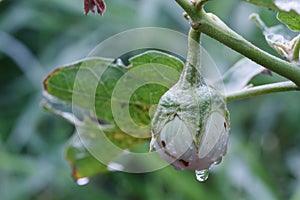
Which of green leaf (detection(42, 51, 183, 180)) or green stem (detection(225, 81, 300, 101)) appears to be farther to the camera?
green leaf (detection(42, 51, 183, 180))

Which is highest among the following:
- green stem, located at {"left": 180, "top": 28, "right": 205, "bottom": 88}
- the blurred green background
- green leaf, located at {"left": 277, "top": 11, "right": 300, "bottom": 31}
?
green leaf, located at {"left": 277, "top": 11, "right": 300, "bottom": 31}

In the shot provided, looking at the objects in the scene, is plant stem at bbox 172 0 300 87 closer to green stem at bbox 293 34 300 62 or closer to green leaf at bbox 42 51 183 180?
green stem at bbox 293 34 300 62

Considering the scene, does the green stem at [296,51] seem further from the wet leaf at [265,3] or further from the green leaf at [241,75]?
the green leaf at [241,75]

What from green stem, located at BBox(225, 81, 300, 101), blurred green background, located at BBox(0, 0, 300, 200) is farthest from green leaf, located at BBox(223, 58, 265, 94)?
blurred green background, located at BBox(0, 0, 300, 200)

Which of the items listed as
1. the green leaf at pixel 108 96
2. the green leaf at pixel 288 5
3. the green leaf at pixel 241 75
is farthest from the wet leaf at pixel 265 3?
the green leaf at pixel 241 75

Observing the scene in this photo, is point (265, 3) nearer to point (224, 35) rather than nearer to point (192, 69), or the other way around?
point (224, 35)

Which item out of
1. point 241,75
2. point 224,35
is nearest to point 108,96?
point 241,75
